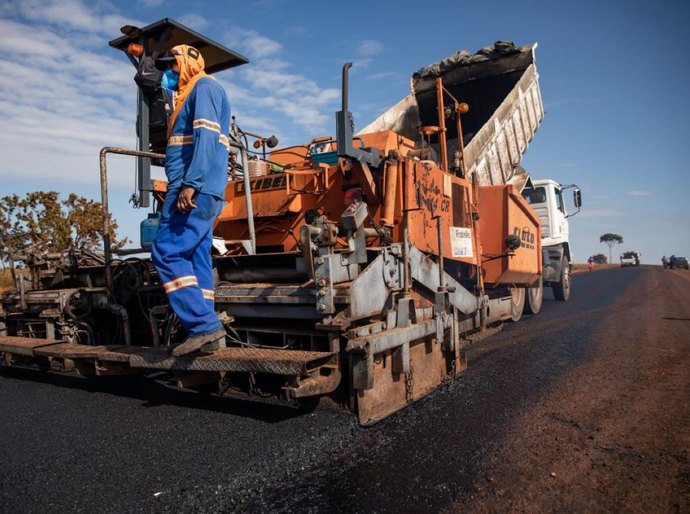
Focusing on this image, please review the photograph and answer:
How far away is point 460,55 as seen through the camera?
856cm

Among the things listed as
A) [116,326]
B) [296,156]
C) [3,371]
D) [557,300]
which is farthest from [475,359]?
[557,300]

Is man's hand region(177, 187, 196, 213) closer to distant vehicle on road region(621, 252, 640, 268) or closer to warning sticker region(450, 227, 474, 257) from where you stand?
warning sticker region(450, 227, 474, 257)

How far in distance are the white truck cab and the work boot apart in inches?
356

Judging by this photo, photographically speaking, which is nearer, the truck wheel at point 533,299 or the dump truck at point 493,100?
the dump truck at point 493,100

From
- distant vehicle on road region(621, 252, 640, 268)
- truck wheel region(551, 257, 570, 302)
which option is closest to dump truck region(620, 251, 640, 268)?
distant vehicle on road region(621, 252, 640, 268)

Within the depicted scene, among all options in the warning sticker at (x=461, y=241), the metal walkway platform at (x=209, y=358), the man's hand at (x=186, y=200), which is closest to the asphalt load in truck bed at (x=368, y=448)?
the metal walkway platform at (x=209, y=358)

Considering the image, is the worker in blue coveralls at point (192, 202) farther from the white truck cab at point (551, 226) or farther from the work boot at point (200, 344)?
the white truck cab at point (551, 226)

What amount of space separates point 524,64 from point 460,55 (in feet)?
3.38

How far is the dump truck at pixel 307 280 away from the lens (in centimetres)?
331

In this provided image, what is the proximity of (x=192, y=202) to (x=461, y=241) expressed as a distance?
3073 mm

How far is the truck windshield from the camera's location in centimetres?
1127

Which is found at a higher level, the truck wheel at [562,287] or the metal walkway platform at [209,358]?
the metal walkway platform at [209,358]

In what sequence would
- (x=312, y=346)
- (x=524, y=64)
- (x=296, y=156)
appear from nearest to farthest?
(x=312, y=346) → (x=296, y=156) → (x=524, y=64)

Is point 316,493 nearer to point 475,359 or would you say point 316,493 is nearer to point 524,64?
point 475,359
